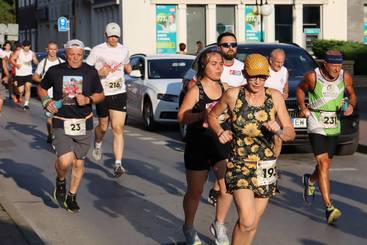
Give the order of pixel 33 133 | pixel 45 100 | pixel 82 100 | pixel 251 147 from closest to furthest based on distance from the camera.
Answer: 1. pixel 251 147
2. pixel 82 100
3. pixel 45 100
4. pixel 33 133

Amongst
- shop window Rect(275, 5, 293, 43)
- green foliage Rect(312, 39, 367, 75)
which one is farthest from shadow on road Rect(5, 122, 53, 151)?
shop window Rect(275, 5, 293, 43)

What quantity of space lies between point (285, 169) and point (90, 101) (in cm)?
443

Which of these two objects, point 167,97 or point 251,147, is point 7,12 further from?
point 251,147

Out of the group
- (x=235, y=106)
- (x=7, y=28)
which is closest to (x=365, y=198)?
(x=235, y=106)

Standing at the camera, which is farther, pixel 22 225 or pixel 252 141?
pixel 22 225

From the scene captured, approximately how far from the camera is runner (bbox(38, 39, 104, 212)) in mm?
8711

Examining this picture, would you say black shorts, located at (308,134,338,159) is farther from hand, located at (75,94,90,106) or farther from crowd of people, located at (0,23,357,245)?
hand, located at (75,94,90,106)

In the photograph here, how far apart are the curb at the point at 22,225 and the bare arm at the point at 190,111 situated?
1.62 meters

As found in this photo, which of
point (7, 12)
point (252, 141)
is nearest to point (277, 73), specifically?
point (252, 141)

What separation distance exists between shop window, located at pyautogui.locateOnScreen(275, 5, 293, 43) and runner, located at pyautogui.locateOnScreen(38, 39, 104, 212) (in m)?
37.7

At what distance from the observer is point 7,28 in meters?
32.9

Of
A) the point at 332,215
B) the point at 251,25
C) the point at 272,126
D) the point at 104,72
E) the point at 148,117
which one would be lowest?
the point at 332,215

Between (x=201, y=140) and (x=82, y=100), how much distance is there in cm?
183

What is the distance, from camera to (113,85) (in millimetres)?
11422
